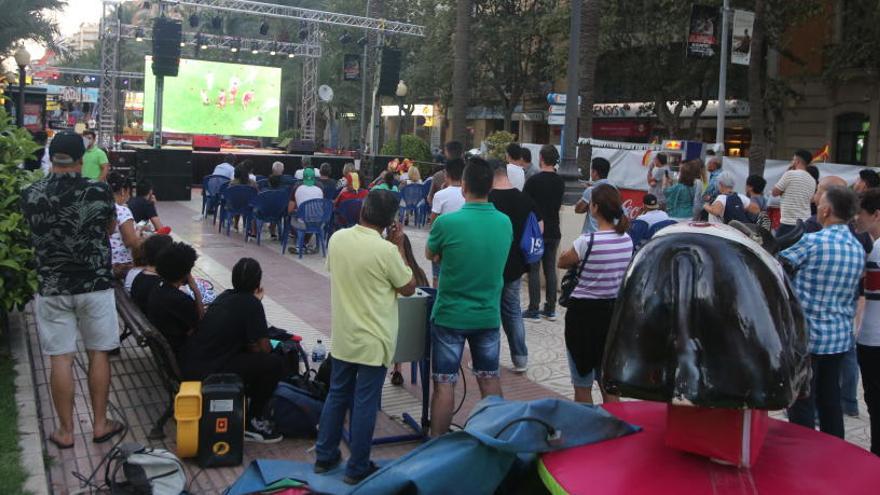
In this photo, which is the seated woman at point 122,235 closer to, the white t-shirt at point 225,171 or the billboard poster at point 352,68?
the white t-shirt at point 225,171

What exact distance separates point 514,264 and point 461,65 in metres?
15.6

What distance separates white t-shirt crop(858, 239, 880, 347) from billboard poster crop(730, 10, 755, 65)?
16.3 meters

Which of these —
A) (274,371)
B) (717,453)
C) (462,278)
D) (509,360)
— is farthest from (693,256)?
(509,360)

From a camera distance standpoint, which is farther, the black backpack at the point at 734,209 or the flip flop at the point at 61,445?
the black backpack at the point at 734,209

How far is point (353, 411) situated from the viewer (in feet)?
14.6

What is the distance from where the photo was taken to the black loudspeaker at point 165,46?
23062mm

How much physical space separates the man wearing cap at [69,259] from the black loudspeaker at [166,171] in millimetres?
15813

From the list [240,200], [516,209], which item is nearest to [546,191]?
[516,209]

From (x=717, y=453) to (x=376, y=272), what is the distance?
99.1 inches

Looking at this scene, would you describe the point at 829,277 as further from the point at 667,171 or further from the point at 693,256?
the point at 667,171

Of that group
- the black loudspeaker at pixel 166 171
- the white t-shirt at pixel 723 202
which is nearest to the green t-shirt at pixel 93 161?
the black loudspeaker at pixel 166 171

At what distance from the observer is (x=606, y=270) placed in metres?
4.93

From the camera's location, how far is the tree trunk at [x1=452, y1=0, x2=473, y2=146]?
68.5 feet

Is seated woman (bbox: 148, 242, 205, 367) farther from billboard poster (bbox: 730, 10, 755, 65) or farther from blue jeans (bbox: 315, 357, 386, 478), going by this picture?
billboard poster (bbox: 730, 10, 755, 65)
